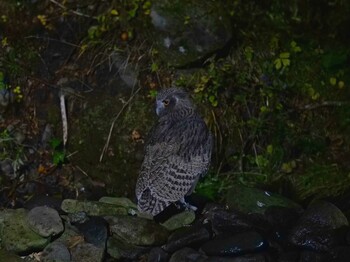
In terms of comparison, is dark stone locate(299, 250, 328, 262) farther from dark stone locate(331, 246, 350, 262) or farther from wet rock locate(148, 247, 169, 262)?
wet rock locate(148, 247, 169, 262)

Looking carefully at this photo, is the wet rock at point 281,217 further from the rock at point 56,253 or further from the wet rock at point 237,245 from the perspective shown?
the rock at point 56,253

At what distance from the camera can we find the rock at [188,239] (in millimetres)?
6031

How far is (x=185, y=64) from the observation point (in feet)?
24.6

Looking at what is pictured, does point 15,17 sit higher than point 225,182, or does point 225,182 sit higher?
point 15,17

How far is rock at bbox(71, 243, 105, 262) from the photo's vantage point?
234 inches

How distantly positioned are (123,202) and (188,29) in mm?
1673

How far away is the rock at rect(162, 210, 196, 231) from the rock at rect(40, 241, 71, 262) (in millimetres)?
762

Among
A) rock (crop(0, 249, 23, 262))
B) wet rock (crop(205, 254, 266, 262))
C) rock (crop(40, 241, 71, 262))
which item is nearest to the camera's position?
wet rock (crop(205, 254, 266, 262))

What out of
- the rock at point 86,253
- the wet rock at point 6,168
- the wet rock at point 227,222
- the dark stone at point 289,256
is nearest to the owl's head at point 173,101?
the wet rock at point 227,222

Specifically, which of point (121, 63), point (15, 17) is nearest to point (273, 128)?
point (121, 63)

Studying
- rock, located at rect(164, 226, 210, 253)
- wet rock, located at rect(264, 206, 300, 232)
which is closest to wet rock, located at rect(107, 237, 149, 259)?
rock, located at rect(164, 226, 210, 253)

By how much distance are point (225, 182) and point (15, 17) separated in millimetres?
2575

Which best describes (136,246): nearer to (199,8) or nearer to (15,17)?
(199,8)

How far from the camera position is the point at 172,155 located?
624 cm
